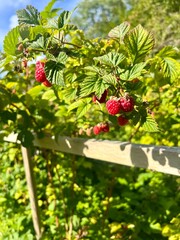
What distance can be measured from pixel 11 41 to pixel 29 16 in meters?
0.12

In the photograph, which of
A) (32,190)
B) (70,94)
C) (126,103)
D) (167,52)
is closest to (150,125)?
(126,103)

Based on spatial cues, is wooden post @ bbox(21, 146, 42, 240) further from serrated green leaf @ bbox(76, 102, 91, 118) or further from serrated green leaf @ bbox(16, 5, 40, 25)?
serrated green leaf @ bbox(16, 5, 40, 25)

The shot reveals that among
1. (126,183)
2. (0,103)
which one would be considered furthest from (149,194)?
(0,103)

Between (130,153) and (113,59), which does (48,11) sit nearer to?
(113,59)

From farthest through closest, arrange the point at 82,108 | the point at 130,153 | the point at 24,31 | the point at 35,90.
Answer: the point at 35,90 < the point at 130,153 < the point at 82,108 < the point at 24,31

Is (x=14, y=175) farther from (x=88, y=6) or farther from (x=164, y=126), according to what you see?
(x=88, y=6)

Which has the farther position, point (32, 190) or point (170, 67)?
point (32, 190)

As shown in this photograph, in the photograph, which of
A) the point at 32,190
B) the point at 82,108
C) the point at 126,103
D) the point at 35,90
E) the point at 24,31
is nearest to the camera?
the point at 126,103

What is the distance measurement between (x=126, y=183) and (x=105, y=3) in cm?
2742

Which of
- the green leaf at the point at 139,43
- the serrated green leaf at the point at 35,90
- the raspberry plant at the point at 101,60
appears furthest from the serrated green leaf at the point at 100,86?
the serrated green leaf at the point at 35,90

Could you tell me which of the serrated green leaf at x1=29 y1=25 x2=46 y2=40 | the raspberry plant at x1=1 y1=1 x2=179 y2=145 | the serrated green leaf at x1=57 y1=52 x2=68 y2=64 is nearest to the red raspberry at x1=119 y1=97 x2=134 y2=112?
the raspberry plant at x1=1 y1=1 x2=179 y2=145

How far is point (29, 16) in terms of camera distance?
1024mm

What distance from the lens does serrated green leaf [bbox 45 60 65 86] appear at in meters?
0.94

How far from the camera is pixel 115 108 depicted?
884 millimetres
